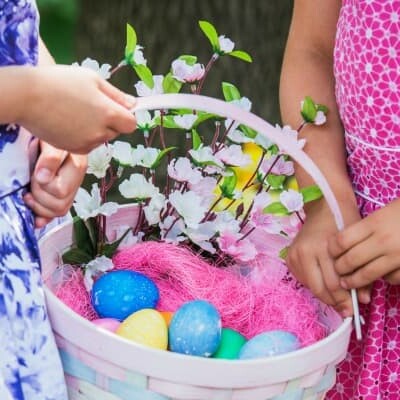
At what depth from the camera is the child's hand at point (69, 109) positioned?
3.29 feet

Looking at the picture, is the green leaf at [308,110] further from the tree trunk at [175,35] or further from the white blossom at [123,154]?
the tree trunk at [175,35]

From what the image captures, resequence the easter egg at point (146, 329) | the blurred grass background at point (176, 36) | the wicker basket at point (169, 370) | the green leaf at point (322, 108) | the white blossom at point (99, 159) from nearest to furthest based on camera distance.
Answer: the wicker basket at point (169, 370), the easter egg at point (146, 329), the white blossom at point (99, 159), the green leaf at point (322, 108), the blurred grass background at point (176, 36)

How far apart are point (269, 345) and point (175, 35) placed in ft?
7.68

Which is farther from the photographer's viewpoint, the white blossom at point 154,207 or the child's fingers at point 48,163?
the white blossom at point 154,207

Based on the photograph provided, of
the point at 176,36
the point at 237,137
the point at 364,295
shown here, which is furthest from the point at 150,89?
the point at 176,36

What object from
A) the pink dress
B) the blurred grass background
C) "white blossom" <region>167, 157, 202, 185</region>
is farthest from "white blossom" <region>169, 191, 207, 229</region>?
the blurred grass background

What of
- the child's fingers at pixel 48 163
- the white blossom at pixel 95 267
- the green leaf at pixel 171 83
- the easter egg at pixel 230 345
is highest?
the green leaf at pixel 171 83

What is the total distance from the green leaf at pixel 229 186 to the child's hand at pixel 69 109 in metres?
0.21

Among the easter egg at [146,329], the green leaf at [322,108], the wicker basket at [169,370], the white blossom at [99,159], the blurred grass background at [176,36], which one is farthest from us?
the blurred grass background at [176,36]

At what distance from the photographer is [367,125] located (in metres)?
1.23

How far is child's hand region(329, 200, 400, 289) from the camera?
1.14 m

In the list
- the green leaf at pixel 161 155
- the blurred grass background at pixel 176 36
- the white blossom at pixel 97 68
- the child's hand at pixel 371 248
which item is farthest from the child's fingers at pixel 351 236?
the blurred grass background at pixel 176 36

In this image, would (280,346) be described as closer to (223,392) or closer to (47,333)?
(223,392)

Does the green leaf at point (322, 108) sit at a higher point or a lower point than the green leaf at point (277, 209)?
higher
